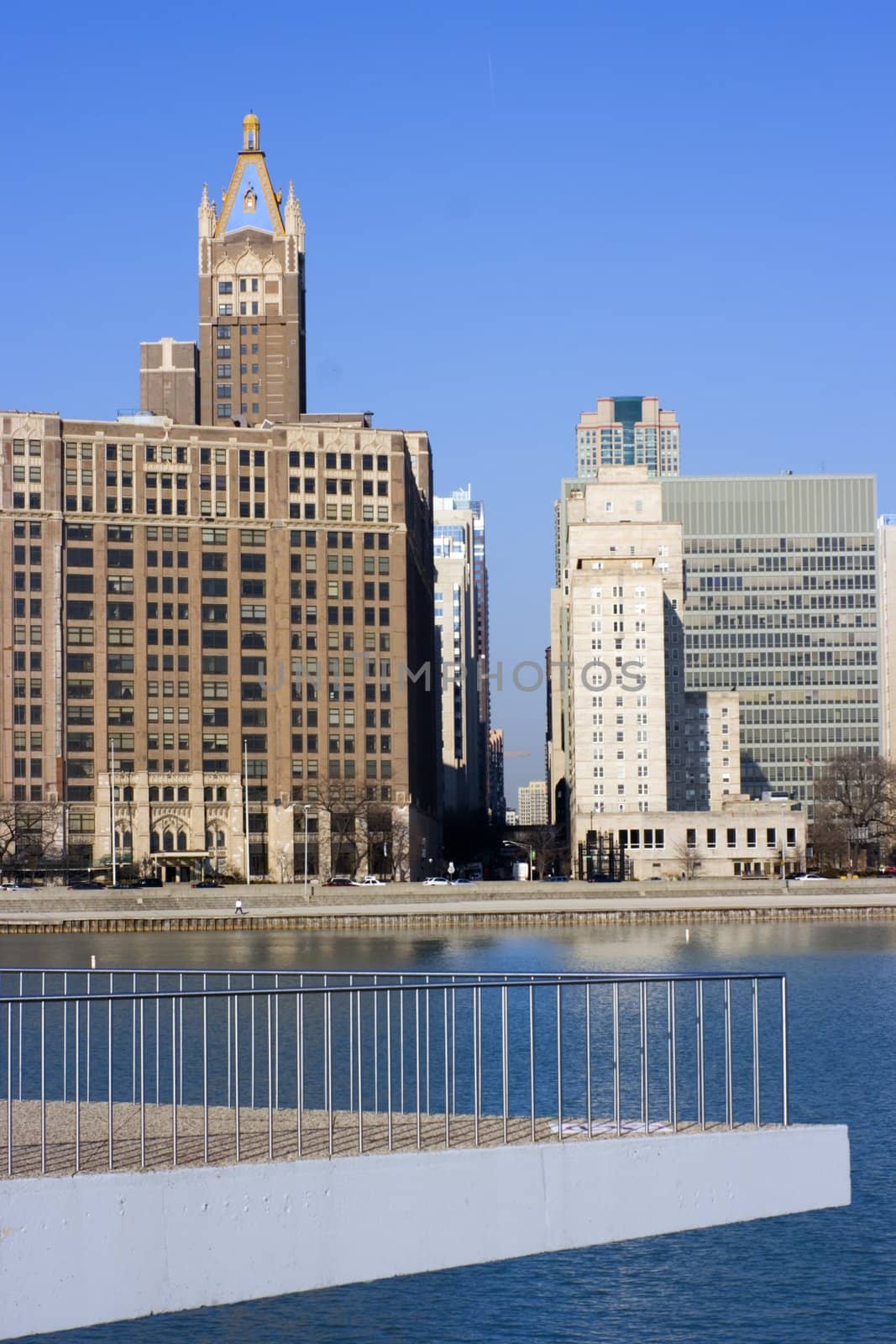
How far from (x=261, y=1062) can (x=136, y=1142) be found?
1370 inches

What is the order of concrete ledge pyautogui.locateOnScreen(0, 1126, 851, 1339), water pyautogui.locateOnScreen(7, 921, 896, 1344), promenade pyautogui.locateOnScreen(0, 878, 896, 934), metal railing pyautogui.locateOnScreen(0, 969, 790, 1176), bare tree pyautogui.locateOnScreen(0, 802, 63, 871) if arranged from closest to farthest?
concrete ledge pyautogui.locateOnScreen(0, 1126, 851, 1339), metal railing pyautogui.locateOnScreen(0, 969, 790, 1176), water pyautogui.locateOnScreen(7, 921, 896, 1344), promenade pyautogui.locateOnScreen(0, 878, 896, 934), bare tree pyautogui.locateOnScreen(0, 802, 63, 871)

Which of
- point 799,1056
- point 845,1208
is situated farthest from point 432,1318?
point 799,1056

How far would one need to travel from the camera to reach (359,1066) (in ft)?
90.3

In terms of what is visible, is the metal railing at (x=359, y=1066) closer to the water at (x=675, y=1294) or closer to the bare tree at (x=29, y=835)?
the water at (x=675, y=1294)

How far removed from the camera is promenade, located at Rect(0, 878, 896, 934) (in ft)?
534

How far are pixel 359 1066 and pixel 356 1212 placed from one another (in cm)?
376

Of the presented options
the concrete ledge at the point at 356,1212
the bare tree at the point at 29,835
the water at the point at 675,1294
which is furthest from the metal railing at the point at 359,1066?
the bare tree at the point at 29,835

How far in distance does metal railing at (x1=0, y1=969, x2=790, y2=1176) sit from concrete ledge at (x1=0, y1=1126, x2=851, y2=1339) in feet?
2.97

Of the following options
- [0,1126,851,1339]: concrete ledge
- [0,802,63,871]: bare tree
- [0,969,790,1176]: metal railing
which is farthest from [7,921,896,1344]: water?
[0,802,63,871]: bare tree

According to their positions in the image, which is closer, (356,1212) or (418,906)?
(356,1212)

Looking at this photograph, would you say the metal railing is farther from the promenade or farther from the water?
the promenade

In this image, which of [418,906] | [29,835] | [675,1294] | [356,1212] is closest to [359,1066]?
[356,1212]

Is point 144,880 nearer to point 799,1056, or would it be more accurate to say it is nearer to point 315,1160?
point 799,1056

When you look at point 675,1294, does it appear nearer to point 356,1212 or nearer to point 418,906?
point 356,1212
